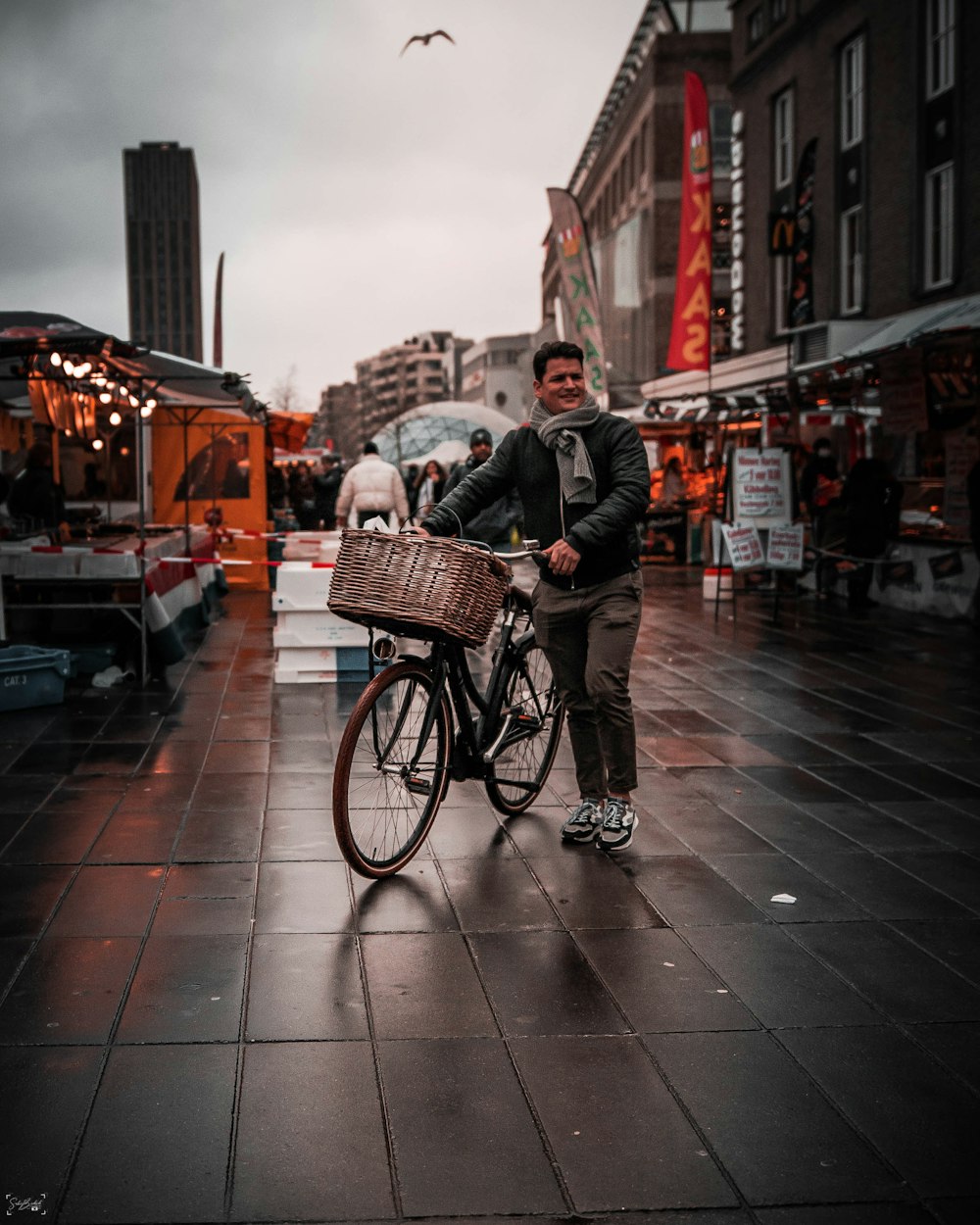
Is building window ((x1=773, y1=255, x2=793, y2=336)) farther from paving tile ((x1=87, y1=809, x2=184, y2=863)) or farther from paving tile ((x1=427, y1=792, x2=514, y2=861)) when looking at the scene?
paving tile ((x1=87, y1=809, x2=184, y2=863))

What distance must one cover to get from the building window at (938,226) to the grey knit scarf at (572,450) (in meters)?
19.0

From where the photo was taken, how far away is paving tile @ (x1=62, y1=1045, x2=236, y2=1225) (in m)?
2.79

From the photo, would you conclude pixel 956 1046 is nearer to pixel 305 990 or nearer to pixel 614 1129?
pixel 614 1129

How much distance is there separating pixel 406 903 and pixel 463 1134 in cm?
182

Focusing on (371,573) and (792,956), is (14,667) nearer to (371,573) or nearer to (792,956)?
(371,573)

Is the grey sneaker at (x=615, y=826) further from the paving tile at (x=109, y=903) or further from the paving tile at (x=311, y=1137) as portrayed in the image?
the paving tile at (x=311, y=1137)

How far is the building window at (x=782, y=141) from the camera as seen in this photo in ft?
100

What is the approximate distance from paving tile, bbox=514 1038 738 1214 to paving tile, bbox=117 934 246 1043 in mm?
887

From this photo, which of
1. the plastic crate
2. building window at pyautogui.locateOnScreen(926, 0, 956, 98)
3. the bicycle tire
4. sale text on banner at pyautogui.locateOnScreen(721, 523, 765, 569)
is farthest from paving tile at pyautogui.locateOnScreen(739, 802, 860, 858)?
building window at pyautogui.locateOnScreen(926, 0, 956, 98)

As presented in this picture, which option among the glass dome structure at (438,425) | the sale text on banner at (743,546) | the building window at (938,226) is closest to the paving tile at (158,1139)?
the sale text on banner at (743,546)

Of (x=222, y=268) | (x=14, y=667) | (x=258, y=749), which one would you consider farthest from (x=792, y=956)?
(x=222, y=268)

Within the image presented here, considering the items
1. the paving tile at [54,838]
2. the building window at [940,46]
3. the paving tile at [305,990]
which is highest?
the building window at [940,46]

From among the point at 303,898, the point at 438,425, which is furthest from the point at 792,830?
the point at 438,425

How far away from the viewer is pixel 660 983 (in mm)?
4117
